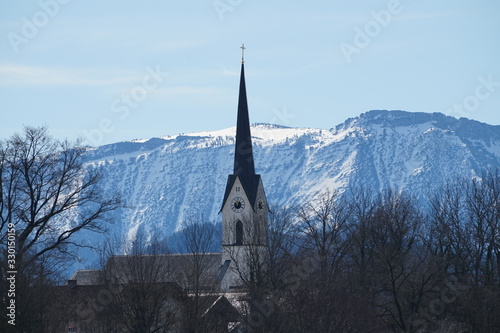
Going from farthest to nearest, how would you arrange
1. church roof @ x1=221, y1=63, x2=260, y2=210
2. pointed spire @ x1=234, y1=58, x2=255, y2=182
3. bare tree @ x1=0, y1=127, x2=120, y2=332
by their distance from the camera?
1. church roof @ x1=221, y1=63, x2=260, y2=210
2. pointed spire @ x1=234, y1=58, x2=255, y2=182
3. bare tree @ x1=0, y1=127, x2=120, y2=332

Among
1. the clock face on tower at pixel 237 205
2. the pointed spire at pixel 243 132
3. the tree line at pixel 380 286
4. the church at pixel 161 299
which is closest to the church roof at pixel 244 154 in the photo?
the pointed spire at pixel 243 132

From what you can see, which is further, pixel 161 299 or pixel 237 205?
pixel 237 205

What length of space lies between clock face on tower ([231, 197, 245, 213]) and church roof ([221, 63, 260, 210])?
1180mm

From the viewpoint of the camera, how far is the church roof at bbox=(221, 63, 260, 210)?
10694cm

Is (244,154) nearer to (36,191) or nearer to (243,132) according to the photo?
(243,132)

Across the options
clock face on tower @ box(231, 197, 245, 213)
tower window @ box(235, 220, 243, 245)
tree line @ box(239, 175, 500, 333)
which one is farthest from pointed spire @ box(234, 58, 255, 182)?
tree line @ box(239, 175, 500, 333)

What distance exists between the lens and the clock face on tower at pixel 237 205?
110562 mm

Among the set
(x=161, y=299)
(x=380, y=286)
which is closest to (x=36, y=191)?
(x=161, y=299)

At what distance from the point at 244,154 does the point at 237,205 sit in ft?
18.1

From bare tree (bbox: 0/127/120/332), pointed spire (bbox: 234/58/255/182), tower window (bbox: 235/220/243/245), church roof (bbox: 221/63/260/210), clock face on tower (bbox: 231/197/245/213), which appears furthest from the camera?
clock face on tower (bbox: 231/197/245/213)

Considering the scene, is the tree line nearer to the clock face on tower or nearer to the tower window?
the tower window

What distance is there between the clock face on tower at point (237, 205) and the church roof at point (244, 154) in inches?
46.5

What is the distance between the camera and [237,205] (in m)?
111

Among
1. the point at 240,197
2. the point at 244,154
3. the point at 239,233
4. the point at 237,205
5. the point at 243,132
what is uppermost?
the point at 243,132
